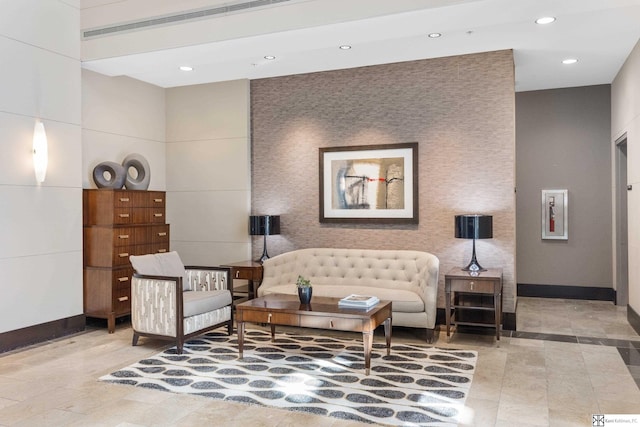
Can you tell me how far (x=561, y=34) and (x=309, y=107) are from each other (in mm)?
3202

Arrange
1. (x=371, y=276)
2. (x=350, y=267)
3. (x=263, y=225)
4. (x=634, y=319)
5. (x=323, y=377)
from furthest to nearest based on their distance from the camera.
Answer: (x=263, y=225), (x=350, y=267), (x=371, y=276), (x=634, y=319), (x=323, y=377)

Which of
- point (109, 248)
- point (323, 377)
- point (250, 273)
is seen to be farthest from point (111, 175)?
point (323, 377)

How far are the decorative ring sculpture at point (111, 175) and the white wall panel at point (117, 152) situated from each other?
236 millimetres

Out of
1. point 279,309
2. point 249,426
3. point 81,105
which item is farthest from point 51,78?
point 249,426

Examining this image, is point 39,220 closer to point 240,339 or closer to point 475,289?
point 240,339

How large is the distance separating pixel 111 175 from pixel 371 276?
3.60 metres

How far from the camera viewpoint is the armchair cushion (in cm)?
512

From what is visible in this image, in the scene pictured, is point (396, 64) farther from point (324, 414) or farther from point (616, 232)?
point (324, 414)

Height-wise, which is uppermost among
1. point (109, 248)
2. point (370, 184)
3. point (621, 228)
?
point (370, 184)

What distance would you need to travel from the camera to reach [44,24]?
18.1 ft

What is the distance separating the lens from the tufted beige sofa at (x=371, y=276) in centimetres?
543

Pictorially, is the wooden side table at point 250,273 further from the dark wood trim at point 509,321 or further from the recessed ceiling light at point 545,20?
the recessed ceiling light at point 545,20

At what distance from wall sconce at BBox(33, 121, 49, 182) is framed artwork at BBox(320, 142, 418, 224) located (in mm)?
3348

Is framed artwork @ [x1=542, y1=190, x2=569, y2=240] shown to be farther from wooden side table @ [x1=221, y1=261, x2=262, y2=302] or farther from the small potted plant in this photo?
the small potted plant
